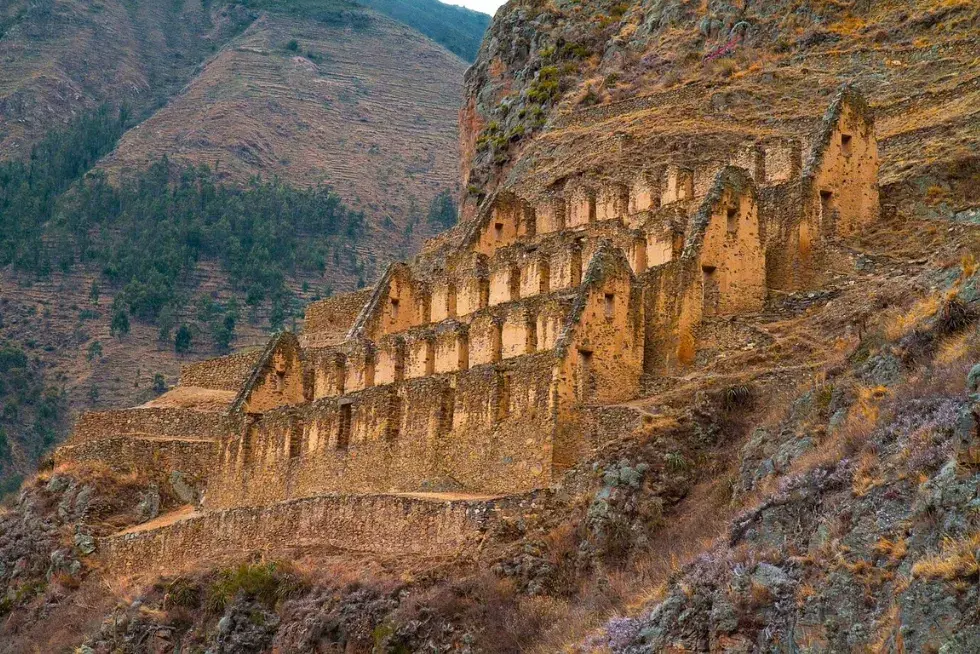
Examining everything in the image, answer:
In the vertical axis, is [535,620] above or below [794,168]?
below

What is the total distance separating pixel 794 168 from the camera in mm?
40781

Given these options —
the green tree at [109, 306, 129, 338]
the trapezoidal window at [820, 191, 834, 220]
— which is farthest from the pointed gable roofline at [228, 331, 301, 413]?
the green tree at [109, 306, 129, 338]

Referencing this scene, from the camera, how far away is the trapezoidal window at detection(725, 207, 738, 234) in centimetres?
3656

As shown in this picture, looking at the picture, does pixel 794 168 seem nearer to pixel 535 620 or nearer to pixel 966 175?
pixel 966 175

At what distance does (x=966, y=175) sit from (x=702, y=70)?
21820 millimetres

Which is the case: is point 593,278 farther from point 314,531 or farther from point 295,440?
point 295,440

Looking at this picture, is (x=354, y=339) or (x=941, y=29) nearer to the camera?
(x=354, y=339)

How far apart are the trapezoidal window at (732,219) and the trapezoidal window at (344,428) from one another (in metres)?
10.7

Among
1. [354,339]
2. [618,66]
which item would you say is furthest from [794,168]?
[618,66]

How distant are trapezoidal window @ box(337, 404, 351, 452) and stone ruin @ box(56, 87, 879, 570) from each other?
0.04 m

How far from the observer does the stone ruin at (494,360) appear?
112 ft

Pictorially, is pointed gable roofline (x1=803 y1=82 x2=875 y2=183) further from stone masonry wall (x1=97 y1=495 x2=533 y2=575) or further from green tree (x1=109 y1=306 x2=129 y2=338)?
green tree (x1=109 y1=306 x2=129 y2=338)

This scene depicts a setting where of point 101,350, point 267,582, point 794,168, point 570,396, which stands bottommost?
point 101,350

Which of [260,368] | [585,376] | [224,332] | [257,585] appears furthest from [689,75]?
[224,332]
